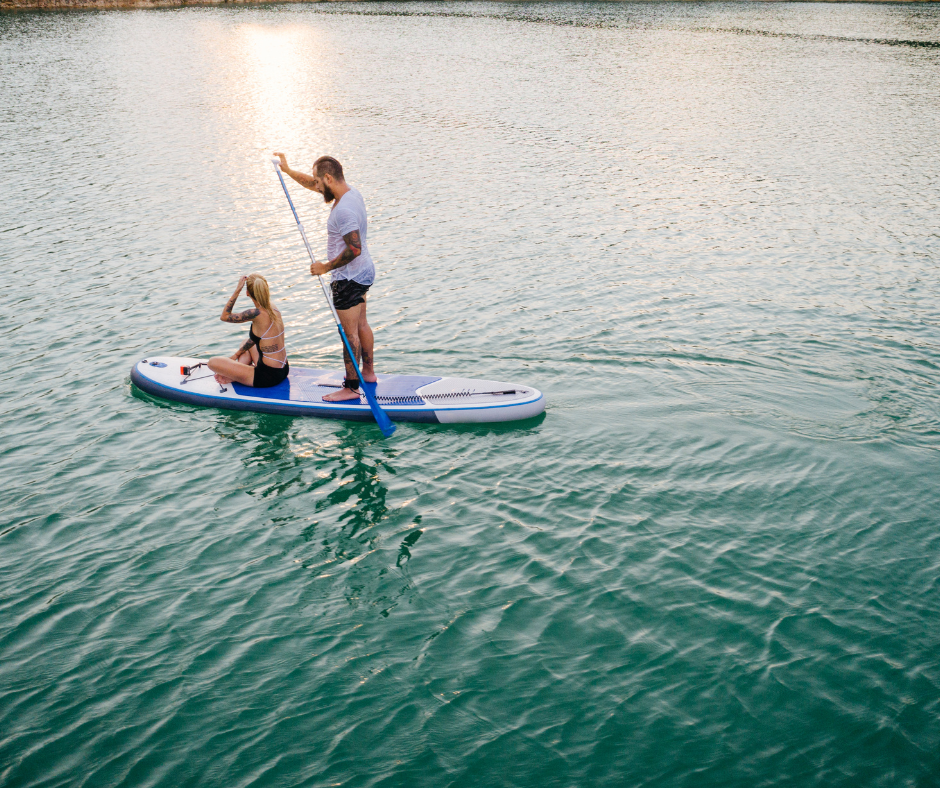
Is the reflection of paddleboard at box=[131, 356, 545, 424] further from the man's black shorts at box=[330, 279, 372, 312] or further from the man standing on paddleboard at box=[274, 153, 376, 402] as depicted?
the man's black shorts at box=[330, 279, 372, 312]

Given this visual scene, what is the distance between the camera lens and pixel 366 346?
10523 millimetres

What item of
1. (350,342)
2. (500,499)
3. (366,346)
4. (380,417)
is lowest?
(500,499)

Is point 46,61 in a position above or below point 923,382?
above

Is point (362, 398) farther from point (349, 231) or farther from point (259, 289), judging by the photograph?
point (349, 231)

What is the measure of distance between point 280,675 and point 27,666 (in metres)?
2.14

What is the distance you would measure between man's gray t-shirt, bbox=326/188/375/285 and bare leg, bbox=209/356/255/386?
1.98 metres

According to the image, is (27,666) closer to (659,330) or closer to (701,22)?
(659,330)

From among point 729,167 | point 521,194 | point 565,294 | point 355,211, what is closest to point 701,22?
point 729,167

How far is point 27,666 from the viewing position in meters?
6.60

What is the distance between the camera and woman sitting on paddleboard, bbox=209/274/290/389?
10453 mm

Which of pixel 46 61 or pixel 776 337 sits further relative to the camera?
pixel 46 61

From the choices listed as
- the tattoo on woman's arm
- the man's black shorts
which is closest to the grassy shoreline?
the tattoo on woman's arm

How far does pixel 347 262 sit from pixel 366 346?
4.28 ft

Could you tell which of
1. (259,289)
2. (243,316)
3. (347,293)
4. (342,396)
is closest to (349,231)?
(347,293)
